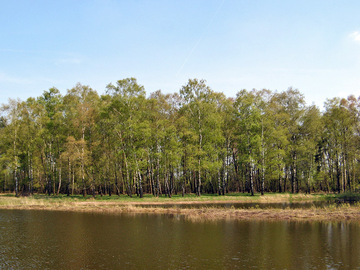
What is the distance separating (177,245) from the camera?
827 inches

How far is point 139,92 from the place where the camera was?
5897 centimetres

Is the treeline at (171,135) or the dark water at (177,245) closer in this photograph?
the dark water at (177,245)

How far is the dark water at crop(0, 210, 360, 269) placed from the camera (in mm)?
16766

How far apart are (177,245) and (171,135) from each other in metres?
36.8

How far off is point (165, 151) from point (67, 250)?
125 feet

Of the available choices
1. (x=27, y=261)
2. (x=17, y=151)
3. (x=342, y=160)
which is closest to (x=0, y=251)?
(x=27, y=261)

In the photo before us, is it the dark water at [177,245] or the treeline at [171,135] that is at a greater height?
the treeline at [171,135]

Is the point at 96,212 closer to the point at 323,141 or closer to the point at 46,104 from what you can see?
the point at 46,104

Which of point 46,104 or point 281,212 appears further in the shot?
point 46,104

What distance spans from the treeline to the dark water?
28183 millimetres

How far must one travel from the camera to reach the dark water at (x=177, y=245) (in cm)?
1677

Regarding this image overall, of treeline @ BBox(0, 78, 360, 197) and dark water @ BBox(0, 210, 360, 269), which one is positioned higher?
treeline @ BBox(0, 78, 360, 197)

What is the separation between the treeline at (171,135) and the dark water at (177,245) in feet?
92.5

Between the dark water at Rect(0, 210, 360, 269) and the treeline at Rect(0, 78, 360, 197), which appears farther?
the treeline at Rect(0, 78, 360, 197)
